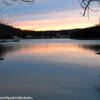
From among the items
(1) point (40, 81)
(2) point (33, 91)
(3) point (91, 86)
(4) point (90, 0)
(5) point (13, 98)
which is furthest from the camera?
(1) point (40, 81)

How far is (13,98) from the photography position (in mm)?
5504

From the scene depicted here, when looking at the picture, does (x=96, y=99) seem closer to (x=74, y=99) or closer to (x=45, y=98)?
(x=74, y=99)

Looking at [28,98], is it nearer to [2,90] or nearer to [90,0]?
[2,90]

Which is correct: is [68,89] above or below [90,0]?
below

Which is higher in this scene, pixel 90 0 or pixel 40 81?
pixel 90 0

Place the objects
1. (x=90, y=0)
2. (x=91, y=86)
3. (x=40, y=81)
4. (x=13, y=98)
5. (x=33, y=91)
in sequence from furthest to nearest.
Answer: (x=40, y=81) → (x=91, y=86) → (x=33, y=91) → (x=13, y=98) → (x=90, y=0)

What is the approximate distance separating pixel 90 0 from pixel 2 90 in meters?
5.12

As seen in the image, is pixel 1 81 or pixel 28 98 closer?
pixel 28 98

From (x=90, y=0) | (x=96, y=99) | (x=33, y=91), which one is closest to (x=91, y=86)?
(x=96, y=99)

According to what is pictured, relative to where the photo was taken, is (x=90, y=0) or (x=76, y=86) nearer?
(x=90, y=0)

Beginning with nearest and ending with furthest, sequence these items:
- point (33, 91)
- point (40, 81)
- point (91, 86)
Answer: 1. point (33, 91)
2. point (91, 86)
3. point (40, 81)

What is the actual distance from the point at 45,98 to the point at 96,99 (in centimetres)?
158

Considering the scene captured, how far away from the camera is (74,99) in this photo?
5609mm

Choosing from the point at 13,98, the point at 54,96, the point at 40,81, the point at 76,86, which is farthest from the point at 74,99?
the point at 40,81
